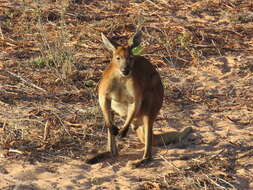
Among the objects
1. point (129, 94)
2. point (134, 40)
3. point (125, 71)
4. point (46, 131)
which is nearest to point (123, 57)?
point (125, 71)

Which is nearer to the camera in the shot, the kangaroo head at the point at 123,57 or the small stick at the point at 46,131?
the kangaroo head at the point at 123,57

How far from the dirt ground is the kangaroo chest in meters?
0.63

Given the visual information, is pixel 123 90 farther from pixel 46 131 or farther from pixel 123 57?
pixel 46 131

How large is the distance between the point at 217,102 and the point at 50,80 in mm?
2225

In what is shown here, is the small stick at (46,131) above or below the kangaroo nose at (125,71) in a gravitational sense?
below

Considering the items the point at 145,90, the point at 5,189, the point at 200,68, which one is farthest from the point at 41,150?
the point at 200,68

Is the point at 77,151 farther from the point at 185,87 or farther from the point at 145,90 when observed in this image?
the point at 185,87

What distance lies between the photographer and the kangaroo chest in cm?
568

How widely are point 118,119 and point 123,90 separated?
114cm

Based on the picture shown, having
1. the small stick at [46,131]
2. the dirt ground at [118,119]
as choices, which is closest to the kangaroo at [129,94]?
A: the dirt ground at [118,119]

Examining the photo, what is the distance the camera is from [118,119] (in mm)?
6789

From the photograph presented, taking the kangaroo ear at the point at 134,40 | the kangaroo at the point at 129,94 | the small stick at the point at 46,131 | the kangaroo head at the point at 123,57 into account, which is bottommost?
the small stick at the point at 46,131

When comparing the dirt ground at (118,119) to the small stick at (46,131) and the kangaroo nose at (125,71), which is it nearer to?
the small stick at (46,131)

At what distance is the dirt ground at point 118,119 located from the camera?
5457 millimetres
